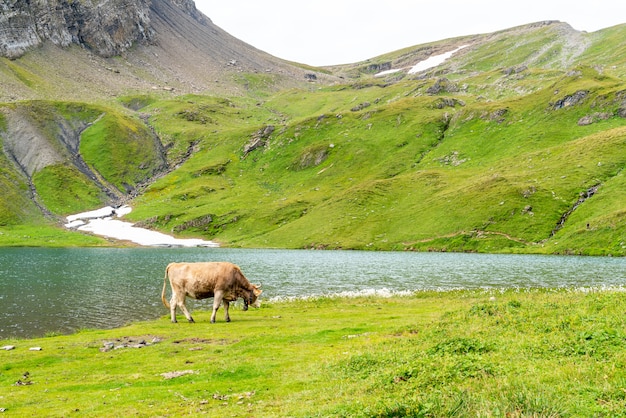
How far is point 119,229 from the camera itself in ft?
559

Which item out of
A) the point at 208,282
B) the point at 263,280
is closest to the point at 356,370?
the point at 208,282

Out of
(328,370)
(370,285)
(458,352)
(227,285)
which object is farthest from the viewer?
(370,285)

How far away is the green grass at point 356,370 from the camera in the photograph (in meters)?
10.8

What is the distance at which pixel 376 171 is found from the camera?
18988cm

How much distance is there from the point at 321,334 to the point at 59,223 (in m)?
179

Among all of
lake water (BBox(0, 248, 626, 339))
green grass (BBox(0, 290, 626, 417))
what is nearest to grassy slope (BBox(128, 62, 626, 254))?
lake water (BBox(0, 248, 626, 339))

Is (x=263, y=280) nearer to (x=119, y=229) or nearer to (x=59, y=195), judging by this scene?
(x=119, y=229)

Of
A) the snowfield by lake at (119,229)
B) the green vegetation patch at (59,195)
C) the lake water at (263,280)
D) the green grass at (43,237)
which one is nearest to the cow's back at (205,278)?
the lake water at (263,280)

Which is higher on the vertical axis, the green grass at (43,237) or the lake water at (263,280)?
the green grass at (43,237)

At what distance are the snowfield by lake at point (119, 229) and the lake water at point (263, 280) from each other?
5489 cm

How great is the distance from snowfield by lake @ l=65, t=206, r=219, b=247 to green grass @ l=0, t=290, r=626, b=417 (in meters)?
128

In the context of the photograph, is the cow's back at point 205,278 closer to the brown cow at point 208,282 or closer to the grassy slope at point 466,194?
the brown cow at point 208,282

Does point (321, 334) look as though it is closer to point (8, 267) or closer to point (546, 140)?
point (8, 267)

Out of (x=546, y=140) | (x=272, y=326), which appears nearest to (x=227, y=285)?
(x=272, y=326)
